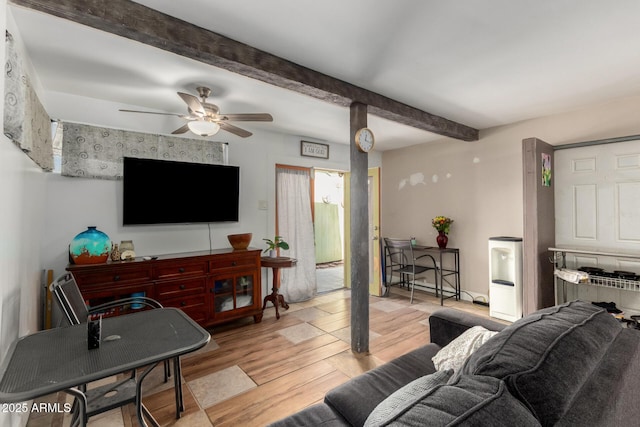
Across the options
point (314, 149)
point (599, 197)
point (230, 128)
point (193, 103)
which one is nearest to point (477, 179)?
point (599, 197)

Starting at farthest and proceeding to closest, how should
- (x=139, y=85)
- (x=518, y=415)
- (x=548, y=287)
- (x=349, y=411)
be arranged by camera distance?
(x=548, y=287) < (x=139, y=85) < (x=349, y=411) < (x=518, y=415)

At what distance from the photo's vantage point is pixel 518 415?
65 centimetres

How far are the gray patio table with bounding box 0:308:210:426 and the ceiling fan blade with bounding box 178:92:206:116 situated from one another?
1.59m

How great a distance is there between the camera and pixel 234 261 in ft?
10.9

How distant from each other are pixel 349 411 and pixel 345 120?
313cm

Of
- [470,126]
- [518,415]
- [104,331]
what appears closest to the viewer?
[518,415]

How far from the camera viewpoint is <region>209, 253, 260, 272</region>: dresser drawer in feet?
10.4

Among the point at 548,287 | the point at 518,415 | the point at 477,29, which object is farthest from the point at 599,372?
the point at 548,287

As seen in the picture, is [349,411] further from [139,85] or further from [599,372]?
[139,85]

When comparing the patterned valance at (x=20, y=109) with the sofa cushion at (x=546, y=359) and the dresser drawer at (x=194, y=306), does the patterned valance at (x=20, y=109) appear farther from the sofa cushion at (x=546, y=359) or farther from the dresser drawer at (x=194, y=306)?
the sofa cushion at (x=546, y=359)

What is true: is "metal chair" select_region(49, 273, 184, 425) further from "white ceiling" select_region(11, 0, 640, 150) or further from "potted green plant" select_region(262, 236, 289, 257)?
"potted green plant" select_region(262, 236, 289, 257)

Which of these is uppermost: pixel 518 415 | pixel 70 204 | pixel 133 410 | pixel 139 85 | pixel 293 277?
pixel 139 85

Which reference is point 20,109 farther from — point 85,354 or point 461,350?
point 461,350

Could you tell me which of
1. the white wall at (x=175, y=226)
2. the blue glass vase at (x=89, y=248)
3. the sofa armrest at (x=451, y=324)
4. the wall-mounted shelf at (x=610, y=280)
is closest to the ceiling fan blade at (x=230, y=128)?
the white wall at (x=175, y=226)
